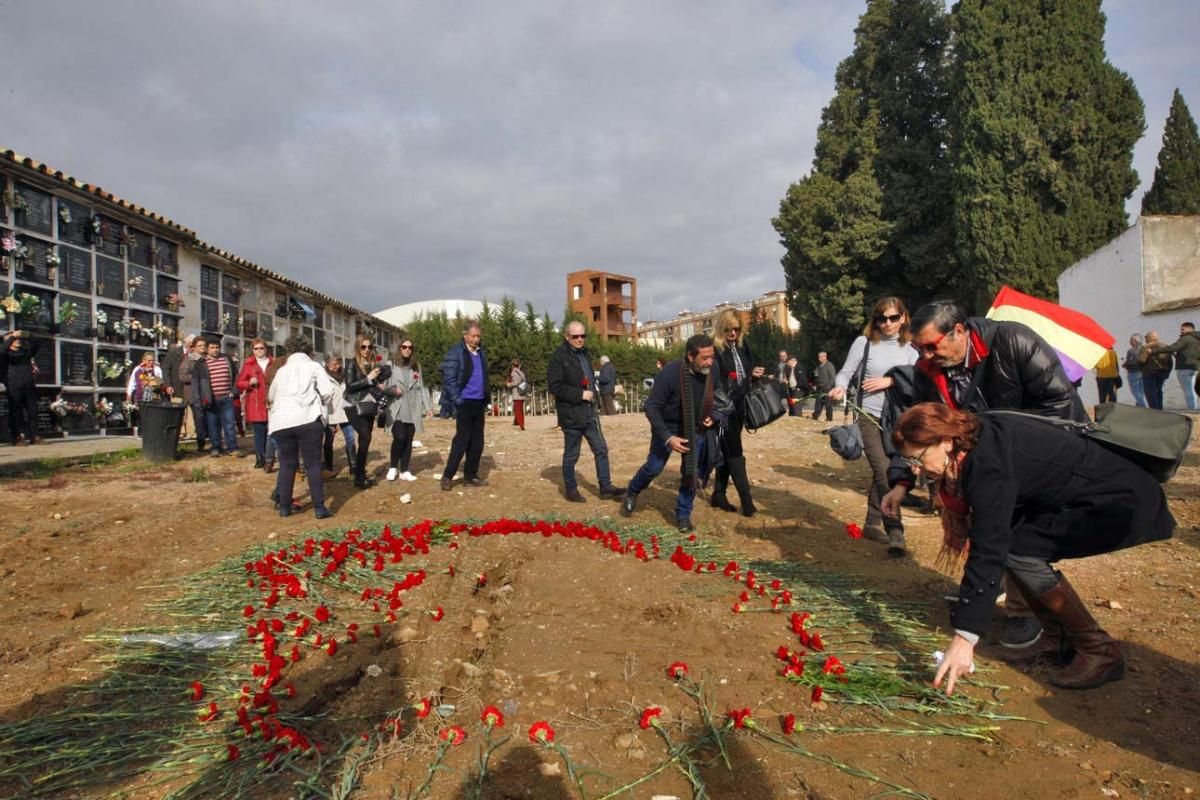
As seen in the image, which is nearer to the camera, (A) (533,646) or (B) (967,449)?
(B) (967,449)

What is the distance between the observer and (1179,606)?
13.4ft

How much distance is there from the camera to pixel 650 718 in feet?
9.41

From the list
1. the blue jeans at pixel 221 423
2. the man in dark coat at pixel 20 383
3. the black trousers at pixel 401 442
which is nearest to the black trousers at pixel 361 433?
the black trousers at pixel 401 442

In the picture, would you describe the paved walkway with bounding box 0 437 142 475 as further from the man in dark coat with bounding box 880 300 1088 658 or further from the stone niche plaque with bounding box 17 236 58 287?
the man in dark coat with bounding box 880 300 1088 658

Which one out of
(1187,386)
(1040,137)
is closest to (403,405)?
(1187,386)

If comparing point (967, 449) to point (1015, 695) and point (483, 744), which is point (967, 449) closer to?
point (1015, 695)

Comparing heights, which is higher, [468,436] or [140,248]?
[140,248]

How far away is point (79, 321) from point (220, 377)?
4030 millimetres

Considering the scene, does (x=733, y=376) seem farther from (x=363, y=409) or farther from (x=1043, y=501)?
(x=363, y=409)

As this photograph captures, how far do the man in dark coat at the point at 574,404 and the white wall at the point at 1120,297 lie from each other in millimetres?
16704

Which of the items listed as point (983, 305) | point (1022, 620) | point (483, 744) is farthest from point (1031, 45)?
point (483, 744)

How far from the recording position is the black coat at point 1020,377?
3.37 m

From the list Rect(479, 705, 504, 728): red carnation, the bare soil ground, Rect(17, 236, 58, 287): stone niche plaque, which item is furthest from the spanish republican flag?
Rect(17, 236, 58, 287): stone niche plaque

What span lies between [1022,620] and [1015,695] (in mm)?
590
